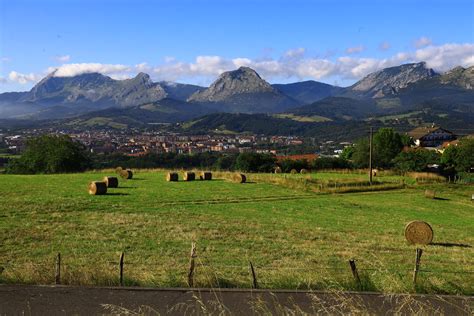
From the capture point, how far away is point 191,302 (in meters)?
10.2

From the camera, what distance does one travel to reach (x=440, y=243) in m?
23.4

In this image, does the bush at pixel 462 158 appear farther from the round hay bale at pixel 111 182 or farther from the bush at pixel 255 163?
the round hay bale at pixel 111 182

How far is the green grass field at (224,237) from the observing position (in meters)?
12.0

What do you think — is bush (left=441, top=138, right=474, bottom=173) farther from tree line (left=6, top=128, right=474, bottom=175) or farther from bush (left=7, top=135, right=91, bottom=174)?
bush (left=7, top=135, right=91, bottom=174)

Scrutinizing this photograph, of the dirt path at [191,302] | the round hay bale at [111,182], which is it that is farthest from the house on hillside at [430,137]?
the dirt path at [191,302]

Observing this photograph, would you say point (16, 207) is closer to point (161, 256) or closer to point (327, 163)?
point (161, 256)

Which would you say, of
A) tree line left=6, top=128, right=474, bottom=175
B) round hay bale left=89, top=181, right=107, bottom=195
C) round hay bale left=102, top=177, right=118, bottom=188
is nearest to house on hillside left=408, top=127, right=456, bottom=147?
tree line left=6, top=128, right=474, bottom=175

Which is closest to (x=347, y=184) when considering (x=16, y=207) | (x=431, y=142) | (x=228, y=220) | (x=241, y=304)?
(x=228, y=220)

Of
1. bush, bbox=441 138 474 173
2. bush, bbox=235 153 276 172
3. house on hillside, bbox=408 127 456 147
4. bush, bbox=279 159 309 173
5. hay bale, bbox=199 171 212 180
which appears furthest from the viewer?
house on hillside, bbox=408 127 456 147

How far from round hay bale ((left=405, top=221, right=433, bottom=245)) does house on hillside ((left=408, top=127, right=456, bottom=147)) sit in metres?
137

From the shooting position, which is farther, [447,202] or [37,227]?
[447,202]

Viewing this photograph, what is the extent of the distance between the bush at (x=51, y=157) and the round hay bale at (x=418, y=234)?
167 ft

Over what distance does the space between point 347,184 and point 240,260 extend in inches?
1326

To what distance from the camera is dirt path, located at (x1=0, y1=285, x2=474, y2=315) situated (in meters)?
9.62
